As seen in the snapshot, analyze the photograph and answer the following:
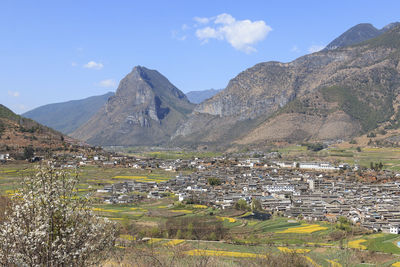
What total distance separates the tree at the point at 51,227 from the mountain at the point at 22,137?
2503 inches

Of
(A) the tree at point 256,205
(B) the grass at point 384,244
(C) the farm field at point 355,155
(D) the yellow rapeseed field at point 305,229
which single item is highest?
(C) the farm field at point 355,155

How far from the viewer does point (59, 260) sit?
581 centimetres

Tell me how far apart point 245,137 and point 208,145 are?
21614 mm

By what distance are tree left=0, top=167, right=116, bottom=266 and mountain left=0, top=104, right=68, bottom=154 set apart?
6358cm

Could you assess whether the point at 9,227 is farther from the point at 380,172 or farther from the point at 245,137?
the point at 245,137

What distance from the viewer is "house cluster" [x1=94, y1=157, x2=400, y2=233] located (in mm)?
37594

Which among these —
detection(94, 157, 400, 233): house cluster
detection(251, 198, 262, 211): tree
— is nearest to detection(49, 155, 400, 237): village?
detection(94, 157, 400, 233): house cluster

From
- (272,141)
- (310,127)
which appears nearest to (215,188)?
(272,141)

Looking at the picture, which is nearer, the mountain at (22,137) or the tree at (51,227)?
the tree at (51,227)

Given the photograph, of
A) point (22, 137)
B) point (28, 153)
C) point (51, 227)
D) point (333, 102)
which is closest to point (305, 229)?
point (51, 227)

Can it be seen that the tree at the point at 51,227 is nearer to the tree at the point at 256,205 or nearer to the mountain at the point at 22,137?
the tree at the point at 256,205

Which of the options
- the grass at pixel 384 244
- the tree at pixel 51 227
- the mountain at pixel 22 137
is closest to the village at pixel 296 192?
the grass at pixel 384 244

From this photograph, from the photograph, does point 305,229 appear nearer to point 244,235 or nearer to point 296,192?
point 244,235

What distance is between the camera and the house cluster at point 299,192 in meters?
37.6
